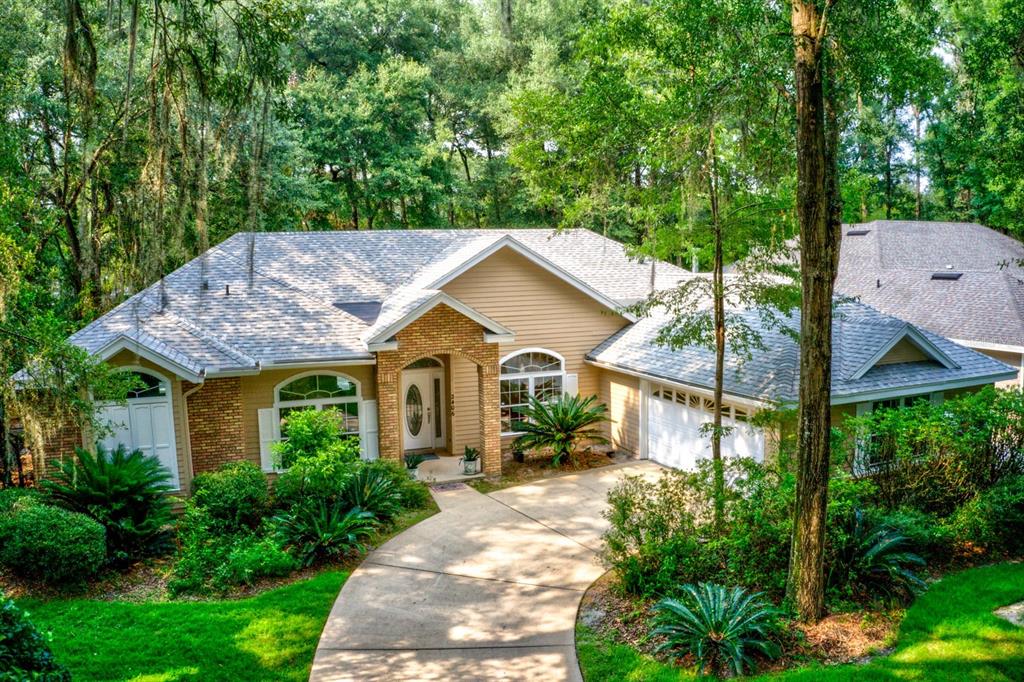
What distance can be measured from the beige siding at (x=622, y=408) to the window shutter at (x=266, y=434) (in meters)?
7.20

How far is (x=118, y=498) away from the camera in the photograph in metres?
10.9

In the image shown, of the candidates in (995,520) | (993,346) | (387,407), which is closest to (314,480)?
(387,407)

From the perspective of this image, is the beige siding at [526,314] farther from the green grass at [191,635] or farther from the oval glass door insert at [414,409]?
the green grass at [191,635]

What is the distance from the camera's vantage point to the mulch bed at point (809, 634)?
7.29 metres

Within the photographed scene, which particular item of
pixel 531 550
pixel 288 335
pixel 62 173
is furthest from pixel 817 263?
pixel 62 173

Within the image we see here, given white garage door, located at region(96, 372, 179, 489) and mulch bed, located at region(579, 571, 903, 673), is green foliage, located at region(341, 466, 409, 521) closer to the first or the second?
white garage door, located at region(96, 372, 179, 489)

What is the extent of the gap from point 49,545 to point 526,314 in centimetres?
1027

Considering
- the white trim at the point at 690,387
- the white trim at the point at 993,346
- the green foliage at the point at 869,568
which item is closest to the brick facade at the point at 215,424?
the white trim at the point at 690,387

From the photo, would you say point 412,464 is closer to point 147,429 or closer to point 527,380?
point 527,380

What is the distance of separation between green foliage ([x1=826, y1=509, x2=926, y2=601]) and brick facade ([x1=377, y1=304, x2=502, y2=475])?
7.78 metres

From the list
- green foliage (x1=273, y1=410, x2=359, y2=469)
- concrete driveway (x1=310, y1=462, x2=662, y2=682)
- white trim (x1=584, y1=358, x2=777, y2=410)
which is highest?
white trim (x1=584, y1=358, x2=777, y2=410)

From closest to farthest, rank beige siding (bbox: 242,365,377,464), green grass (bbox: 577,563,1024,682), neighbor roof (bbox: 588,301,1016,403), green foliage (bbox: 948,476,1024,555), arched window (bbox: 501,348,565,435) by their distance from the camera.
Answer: green grass (bbox: 577,563,1024,682) < green foliage (bbox: 948,476,1024,555) < neighbor roof (bbox: 588,301,1016,403) < beige siding (bbox: 242,365,377,464) < arched window (bbox: 501,348,565,435)

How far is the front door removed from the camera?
1664cm

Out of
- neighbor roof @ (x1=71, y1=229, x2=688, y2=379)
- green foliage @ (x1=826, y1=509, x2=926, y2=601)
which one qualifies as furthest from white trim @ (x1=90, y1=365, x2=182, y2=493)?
green foliage @ (x1=826, y1=509, x2=926, y2=601)
